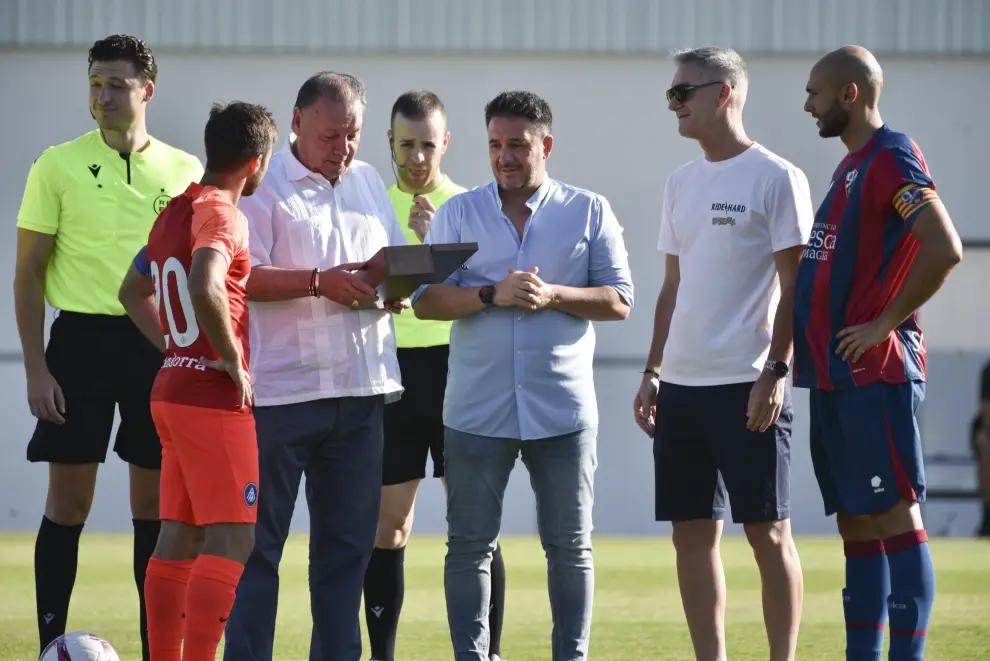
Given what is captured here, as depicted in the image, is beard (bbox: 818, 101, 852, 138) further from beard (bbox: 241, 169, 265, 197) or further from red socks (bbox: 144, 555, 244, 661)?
red socks (bbox: 144, 555, 244, 661)

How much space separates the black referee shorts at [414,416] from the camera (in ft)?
14.5

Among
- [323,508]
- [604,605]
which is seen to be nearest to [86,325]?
[323,508]

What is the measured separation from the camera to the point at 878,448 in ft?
11.0

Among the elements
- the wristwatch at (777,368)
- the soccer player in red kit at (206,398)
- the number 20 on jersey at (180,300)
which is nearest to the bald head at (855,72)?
the wristwatch at (777,368)

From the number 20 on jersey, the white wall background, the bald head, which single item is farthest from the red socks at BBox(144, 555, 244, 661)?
the white wall background

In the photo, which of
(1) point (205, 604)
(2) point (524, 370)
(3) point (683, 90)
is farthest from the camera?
(3) point (683, 90)

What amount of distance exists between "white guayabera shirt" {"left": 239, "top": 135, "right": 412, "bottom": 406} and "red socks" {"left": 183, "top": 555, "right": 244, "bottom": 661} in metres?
0.49

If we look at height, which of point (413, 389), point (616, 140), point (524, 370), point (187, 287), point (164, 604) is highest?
point (616, 140)

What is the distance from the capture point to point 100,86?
3.96m

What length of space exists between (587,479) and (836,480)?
68 cm

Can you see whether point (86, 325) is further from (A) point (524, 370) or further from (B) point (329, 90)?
(A) point (524, 370)

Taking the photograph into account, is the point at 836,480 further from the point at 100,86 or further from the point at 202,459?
the point at 100,86

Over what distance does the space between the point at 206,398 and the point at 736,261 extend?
4.93 feet

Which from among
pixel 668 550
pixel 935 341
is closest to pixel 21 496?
pixel 668 550
